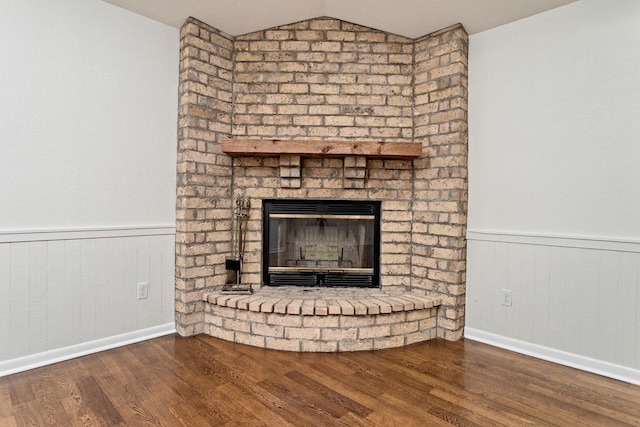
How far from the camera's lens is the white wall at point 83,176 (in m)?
2.13

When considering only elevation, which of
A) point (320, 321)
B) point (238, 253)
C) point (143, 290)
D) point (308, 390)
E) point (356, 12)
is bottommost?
point (308, 390)

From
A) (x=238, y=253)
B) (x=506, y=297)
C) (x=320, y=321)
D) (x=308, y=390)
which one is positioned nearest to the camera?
(x=308, y=390)

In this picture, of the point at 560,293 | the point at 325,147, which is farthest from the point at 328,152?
the point at 560,293

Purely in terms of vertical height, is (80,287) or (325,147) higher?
(325,147)

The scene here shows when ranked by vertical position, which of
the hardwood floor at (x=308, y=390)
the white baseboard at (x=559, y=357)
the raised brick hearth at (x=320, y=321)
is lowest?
the hardwood floor at (x=308, y=390)

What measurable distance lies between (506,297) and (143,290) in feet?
8.88

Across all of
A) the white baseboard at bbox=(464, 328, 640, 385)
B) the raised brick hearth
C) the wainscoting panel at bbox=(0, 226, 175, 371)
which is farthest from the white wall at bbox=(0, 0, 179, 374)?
the white baseboard at bbox=(464, 328, 640, 385)

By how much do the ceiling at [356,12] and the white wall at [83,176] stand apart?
0.84ft

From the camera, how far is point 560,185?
7.93ft

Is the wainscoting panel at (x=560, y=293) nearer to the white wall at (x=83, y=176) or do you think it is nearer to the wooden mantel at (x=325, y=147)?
the wooden mantel at (x=325, y=147)

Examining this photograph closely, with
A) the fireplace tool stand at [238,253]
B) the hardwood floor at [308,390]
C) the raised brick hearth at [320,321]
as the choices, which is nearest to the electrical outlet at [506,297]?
the hardwood floor at [308,390]

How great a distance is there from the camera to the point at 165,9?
8.46ft

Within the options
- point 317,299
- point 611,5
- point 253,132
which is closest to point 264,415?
point 317,299

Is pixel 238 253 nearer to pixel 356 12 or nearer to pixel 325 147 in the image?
pixel 325 147
